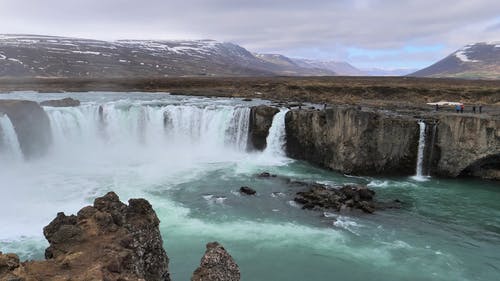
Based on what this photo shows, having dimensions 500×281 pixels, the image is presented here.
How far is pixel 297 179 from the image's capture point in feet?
95.8

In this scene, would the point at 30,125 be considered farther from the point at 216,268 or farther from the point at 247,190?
the point at 216,268

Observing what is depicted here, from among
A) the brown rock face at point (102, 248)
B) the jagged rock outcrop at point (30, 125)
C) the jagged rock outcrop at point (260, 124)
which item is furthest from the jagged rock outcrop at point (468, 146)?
the jagged rock outcrop at point (30, 125)

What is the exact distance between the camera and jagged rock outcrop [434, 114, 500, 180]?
29734 millimetres

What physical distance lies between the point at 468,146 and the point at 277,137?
1454cm

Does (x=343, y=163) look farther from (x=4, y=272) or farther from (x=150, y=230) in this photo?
(x=4, y=272)

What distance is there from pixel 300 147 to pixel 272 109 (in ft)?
14.1

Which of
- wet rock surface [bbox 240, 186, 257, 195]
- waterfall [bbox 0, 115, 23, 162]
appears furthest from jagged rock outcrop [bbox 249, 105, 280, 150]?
waterfall [bbox 0, 115, 23, 162]

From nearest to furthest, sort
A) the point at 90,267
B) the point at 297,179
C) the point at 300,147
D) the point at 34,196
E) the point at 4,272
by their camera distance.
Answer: the point at 4,272, the point at 90,267, the point at 34,196, the point at 297,179, the point at 300,147

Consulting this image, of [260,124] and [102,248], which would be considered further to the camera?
[260,124]

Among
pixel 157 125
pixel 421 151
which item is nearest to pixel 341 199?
pixel 421 151

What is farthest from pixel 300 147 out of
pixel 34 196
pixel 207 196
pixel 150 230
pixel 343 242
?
pixel 150 230

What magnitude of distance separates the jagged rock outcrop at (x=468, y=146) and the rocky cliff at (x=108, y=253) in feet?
83.8

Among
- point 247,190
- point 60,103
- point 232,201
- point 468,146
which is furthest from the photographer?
point 60,103

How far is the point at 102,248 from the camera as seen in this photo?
31.3 ft
